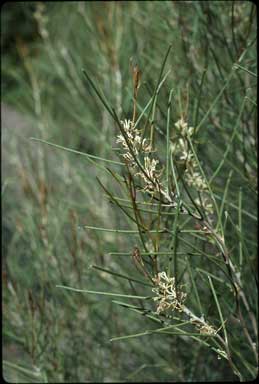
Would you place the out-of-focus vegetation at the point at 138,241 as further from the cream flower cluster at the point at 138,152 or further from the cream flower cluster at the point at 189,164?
the cream flower cluster at the point at 138,152

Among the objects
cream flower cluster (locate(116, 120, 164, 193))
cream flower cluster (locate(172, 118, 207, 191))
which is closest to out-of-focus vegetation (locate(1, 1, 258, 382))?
cream flower cluster (locate(172, 118, 207, 191))

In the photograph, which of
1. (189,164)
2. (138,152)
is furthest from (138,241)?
(138,152)

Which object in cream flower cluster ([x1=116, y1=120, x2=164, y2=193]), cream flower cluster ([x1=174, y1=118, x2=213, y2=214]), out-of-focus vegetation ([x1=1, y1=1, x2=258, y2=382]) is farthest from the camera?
out-of-focus vegetation ([x1=1, y1=1, x2=258, y2=382])

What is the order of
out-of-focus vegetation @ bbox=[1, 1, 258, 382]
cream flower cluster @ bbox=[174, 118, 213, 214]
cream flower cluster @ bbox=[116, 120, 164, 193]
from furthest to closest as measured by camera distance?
out-of-focus vegetation @ bbox=[1, 1, 258, 382] → cream flower cluster @ bbox=[174, 118, 213, 214] → cream flower cluster @ bbox=[116, 120, 164, 193]

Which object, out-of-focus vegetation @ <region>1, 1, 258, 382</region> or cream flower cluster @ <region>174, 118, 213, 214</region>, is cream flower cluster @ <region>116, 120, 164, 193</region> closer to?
cream flower cluster @ <region>174, 118, 213, 214</region>

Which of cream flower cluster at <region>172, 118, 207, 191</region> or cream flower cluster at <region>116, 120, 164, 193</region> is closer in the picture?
cream flower cluster at <region>116, 120, 164, 193</region>

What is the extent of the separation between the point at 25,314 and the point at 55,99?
67.7 inches

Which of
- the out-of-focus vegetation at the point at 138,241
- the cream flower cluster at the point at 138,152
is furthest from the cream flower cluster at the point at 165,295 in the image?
the out-of-focus vegetation at the point at 138,241

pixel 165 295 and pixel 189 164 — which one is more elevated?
pixel 189 164

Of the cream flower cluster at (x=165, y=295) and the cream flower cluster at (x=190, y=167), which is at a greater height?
the cream flower cluster at (x=190, y=167)

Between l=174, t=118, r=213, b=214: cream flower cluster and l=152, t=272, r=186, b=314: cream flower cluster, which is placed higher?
l=174, t=118, r=213, b=214: cream flower cluster

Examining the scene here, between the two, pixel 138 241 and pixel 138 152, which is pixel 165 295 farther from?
pixel 138 241

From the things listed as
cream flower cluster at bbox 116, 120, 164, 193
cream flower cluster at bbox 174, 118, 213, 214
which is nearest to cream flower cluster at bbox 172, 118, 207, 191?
cream flower cluster at bbox 174, 118, 213, 214

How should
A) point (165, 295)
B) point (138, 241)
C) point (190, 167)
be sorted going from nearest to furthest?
point (165, 295) < point (190, 167) < point (138, 241)
